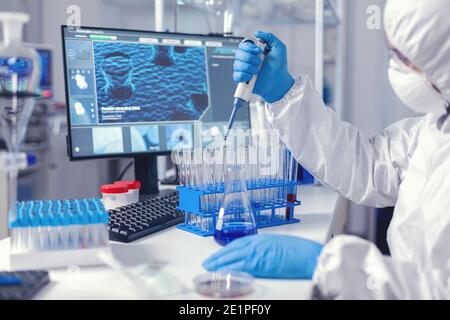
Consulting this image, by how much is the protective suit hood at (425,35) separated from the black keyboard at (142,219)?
2.05 ft

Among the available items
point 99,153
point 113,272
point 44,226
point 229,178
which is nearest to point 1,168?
point 44,226

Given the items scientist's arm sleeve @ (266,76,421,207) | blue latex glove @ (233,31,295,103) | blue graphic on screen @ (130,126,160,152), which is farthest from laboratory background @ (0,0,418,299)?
blue latex glove @ (233,31,295,103)

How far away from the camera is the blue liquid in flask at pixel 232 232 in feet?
3.50

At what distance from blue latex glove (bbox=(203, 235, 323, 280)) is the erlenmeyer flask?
16cm

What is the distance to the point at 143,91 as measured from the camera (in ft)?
5.09

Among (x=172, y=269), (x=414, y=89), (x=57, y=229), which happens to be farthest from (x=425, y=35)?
(x=57, y=229)

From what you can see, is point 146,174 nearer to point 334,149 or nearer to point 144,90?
point 144,90

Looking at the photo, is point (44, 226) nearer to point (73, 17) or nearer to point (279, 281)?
point (279, 281)

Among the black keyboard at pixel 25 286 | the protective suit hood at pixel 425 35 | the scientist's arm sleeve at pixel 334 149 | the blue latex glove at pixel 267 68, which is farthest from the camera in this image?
the scientist's arm sleeve at pixel 334 149

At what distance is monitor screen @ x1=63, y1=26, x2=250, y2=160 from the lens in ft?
4.69

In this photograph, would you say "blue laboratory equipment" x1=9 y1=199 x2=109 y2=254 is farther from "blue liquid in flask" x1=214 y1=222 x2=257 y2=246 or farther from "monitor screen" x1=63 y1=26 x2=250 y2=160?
"monitor screen" x1=63 y1=26 x2=250 y2=160

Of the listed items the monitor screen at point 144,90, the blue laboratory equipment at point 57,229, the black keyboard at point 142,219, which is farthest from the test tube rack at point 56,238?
the monitor screen at point 144,90

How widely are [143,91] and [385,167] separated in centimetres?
70

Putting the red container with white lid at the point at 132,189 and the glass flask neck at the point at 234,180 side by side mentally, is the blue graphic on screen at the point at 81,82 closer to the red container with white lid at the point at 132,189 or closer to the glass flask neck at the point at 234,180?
the red container with white lid at the point at 132,189
